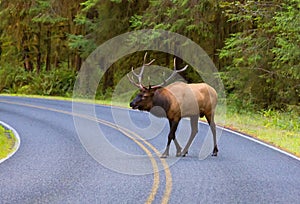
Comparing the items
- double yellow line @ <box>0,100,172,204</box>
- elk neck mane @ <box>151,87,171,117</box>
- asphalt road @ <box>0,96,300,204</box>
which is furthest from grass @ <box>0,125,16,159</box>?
elk neck mane @ <box>151,87,171,117</box>

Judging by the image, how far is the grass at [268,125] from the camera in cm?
1559

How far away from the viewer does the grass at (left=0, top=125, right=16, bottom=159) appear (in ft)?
48.2

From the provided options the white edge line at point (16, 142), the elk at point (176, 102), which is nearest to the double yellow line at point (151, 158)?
the elk at point (176, 102)

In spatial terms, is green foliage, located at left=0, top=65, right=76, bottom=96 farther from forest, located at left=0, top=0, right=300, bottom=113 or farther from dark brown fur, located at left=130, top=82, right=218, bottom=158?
dark brown fur, located at left=130, top=82, right=218, bottom=158

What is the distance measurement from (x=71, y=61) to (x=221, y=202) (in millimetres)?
A: 40671

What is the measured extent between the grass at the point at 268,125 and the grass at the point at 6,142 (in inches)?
288

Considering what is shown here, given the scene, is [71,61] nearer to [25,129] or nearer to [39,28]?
[39,28]

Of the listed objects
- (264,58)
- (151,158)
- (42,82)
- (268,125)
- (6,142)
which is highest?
(264,58)

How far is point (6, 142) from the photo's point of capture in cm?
1658

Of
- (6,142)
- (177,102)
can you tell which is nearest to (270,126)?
(177,102)

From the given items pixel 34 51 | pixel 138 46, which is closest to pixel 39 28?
pixel 34 51

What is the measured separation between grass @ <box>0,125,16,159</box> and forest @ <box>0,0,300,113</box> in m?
9.60

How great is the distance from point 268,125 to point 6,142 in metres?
9.33

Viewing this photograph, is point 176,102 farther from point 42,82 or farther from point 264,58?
point 42,82
